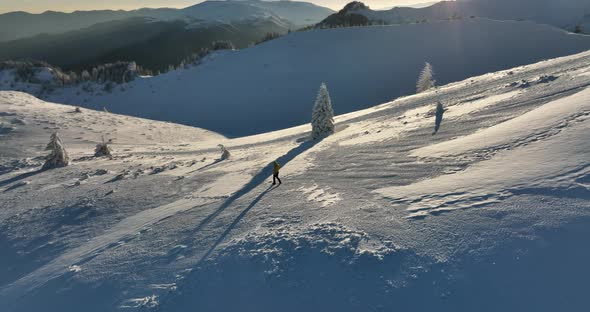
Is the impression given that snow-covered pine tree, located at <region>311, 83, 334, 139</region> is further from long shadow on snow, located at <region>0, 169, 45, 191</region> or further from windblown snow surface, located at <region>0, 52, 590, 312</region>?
long shadow on snow, located at <region>0, 169, 45, 191</region>

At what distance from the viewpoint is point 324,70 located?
68.4 metres

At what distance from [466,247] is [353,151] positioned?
35.2 ft

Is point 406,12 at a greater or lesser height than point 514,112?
greater

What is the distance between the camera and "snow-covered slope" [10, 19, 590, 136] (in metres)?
59.3

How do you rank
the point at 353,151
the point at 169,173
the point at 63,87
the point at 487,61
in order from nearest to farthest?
the point at 353,151 → the point at 169,173 → the point at 487,61 → the point at 63,87

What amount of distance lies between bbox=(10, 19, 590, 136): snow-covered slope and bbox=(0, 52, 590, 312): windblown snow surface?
39122mm

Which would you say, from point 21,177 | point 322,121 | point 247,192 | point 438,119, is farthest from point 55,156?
point 438,119

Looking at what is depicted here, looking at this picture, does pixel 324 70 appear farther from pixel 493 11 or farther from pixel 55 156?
pixel 493 11

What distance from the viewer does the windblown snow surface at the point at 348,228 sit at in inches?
263

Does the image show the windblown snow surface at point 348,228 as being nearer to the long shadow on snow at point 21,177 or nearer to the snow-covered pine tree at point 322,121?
the long shadow on snow at point 21,177

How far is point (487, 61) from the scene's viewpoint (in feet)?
198

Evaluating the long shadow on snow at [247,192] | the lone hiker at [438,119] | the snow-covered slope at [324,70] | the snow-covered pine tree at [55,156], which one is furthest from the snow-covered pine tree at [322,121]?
the snow-covered slope at [324,70]

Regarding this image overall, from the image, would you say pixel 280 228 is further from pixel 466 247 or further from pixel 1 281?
pixel 1 281

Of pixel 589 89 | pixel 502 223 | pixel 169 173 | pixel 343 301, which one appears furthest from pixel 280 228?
pixel 589 89
